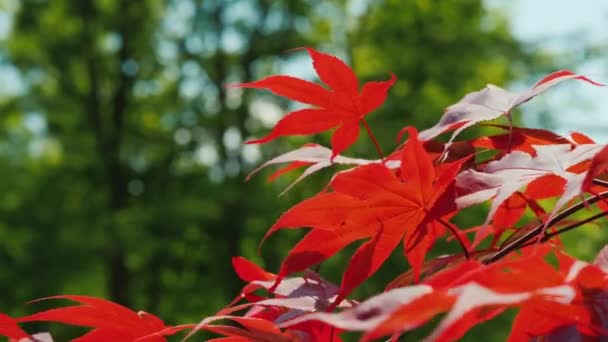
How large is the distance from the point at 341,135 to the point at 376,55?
830cm

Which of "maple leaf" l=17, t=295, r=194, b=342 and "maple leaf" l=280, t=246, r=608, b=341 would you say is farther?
"maple leaf" l=17, t=295, r=194, b=342

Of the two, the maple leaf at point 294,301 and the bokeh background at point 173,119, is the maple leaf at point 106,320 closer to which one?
the maple leaf at point 294,301

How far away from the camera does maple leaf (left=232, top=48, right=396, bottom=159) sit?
533 mm

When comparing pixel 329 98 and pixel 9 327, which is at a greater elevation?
pixel 329 98

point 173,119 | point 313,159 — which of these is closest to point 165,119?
point 173,119

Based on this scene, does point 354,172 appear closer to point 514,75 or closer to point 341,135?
point 341,135

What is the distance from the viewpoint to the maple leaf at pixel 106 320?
18.8 inches

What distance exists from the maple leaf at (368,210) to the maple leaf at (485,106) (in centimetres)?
6

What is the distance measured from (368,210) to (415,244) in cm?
3

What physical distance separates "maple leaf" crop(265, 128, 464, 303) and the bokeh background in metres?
6.92

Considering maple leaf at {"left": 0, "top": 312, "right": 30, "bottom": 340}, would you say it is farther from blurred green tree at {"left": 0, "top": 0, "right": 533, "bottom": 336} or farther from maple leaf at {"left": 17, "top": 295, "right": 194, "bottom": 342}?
blurred green tree at {"left": 0, "top": 0, "right": 533, "bottom": 336}

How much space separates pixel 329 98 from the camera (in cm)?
56

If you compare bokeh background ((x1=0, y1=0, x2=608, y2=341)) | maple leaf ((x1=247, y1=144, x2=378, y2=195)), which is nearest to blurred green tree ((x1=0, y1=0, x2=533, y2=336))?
bokeh background ((x1=0, y1=0, x2=608, y2=341))

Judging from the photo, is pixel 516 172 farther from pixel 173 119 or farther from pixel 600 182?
pixel 173 119
